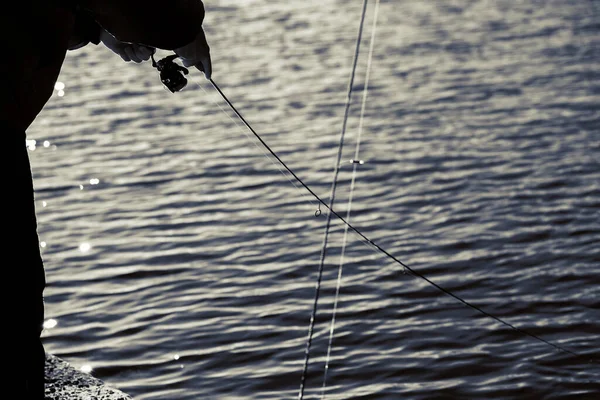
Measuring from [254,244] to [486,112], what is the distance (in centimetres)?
351

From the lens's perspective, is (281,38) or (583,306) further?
(281,38)

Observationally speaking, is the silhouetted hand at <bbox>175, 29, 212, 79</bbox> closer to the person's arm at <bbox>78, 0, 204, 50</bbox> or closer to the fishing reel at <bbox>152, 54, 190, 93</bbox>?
the person's arm at <bbox>78, 0, 204, 50</bbox>

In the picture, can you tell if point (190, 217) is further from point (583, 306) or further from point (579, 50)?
point (579, 50)

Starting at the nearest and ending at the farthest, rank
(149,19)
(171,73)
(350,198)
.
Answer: (149,19) < (171,73) < (350,198)

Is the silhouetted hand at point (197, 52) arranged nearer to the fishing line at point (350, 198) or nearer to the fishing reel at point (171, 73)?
the fishing reel at point (171, 73)

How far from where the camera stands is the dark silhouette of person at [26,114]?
2.41m

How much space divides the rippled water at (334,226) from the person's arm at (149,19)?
236cm

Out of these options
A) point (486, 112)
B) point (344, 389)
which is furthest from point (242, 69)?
point (344, 389)

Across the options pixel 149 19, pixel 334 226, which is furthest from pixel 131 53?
pixel 334 226

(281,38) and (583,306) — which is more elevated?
(583,306)

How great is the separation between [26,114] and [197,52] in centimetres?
69

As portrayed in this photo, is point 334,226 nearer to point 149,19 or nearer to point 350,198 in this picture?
point 350,198

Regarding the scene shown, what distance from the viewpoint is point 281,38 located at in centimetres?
1334

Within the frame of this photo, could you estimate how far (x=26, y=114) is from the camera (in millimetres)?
2469
